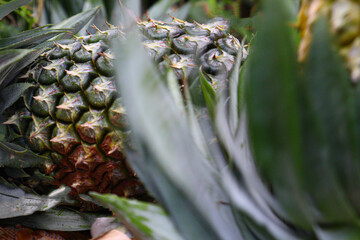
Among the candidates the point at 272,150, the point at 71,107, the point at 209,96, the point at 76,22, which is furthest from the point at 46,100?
the point at 272,150

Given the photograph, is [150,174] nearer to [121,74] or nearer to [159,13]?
[121,74]

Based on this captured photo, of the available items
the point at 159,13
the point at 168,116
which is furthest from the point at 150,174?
the point at 159,13

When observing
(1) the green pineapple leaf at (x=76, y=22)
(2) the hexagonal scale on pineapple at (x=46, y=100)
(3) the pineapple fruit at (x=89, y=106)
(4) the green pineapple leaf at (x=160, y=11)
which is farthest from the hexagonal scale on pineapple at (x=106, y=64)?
(4) the green pineapple leaf at (x=160, y=11)

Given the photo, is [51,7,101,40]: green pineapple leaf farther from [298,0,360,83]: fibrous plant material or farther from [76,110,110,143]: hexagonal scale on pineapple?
[298,0,360,83]: fibrous plant material

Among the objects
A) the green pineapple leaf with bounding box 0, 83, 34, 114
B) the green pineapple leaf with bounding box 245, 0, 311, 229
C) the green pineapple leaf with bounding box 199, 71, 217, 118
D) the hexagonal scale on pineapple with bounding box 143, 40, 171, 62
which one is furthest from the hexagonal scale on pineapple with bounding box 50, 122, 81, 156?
the green pineapple leaf with bounding box 245, 0, 311, 229

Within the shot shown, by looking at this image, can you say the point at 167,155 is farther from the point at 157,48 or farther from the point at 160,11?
the point at 160,11

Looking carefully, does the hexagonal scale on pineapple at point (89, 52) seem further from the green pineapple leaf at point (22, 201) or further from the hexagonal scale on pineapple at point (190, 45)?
the green pineapple leaf at point (22, 201)
